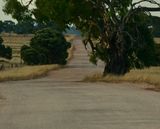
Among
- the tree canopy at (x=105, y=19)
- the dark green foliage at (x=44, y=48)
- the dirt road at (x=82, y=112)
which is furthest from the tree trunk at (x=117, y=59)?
the dark green foliage at (x=44, y=48)

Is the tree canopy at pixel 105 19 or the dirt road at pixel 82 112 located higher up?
the tree canopy at pixel 105 19

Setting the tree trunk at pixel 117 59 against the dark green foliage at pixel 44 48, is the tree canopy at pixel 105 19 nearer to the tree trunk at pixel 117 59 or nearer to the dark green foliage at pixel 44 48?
the tree trunk at pixel 117 59

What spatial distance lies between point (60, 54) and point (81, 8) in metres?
37.5

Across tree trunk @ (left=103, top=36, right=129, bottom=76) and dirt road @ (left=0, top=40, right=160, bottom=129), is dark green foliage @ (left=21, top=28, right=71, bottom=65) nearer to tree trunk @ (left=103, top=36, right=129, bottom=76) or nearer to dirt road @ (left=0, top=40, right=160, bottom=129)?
tree trunk @ (left=103, top=36, right=129, bottom=76)

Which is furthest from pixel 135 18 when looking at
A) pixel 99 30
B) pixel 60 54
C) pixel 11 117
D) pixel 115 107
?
pixel 60 54

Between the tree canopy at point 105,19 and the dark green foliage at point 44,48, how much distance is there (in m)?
30.9

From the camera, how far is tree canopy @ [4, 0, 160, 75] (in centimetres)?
3938

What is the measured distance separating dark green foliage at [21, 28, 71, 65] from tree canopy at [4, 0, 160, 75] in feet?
101

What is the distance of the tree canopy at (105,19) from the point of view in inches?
1550

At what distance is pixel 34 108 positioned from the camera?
18219 millimetres

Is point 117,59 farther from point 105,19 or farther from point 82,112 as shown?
point 82,112

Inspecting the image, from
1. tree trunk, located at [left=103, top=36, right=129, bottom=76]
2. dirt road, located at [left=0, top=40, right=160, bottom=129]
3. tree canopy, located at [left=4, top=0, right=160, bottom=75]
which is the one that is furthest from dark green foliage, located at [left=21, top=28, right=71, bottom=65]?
dirt road, located at [left=0, top=40, right=160, bottom=129]

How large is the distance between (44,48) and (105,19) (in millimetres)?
36236

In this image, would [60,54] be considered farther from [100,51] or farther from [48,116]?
[48,116]
